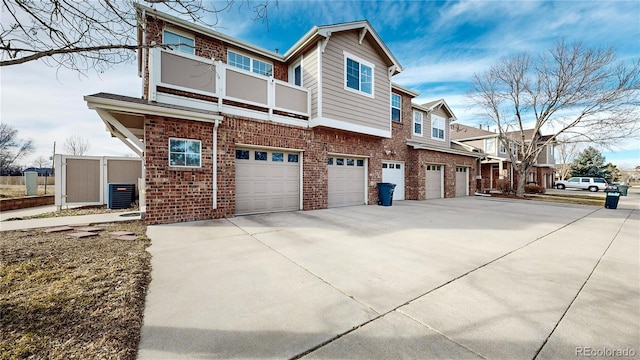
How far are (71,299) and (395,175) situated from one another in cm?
1280

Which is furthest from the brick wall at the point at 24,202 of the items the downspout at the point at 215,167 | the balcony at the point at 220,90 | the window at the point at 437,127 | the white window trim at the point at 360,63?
the window at the point at 437,127

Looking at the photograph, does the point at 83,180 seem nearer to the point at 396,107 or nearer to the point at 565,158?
the point at 396,107

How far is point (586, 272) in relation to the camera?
356cm

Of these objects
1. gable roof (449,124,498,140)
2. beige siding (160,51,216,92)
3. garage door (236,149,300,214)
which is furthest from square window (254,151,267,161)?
gable roof (449,124,498,140)

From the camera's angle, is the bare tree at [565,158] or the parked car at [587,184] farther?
the bare tree at [565,158]

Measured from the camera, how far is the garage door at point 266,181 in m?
7.81

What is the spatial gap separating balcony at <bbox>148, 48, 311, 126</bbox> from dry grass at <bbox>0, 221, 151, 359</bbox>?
409 cm

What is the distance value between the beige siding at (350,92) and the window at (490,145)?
63.2 feet

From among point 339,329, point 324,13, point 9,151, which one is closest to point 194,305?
point 339,329

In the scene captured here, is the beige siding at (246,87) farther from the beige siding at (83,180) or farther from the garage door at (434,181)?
the garage door at (434,181)

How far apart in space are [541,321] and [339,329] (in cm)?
194

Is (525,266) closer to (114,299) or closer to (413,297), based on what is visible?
(413,297)

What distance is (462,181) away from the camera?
16.9m

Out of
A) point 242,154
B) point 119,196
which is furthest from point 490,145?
point 119,196
